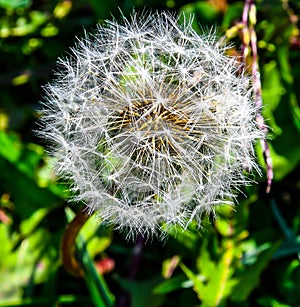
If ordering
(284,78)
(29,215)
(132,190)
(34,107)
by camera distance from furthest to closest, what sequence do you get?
(34,107), (29,215), (284,78), (132,190)

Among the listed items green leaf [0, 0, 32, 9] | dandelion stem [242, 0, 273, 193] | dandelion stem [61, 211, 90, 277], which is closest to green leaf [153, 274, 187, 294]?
dandelion stem [61, 211, 90, 277]

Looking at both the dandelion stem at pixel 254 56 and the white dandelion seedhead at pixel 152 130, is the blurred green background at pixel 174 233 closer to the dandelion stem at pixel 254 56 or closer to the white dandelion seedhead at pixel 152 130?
the dandelion stem at pixel 254 56

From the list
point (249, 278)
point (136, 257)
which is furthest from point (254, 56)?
point (136, 257)

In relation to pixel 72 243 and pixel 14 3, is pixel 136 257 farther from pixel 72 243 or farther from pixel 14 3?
pixel 14 3

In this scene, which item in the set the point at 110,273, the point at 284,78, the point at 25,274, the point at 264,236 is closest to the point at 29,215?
the point at 25,274

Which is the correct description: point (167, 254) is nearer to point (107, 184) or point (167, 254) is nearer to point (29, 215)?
point (29, 215)

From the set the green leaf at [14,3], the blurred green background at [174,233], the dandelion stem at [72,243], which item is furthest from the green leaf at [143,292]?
the green leaf at [14,3]
